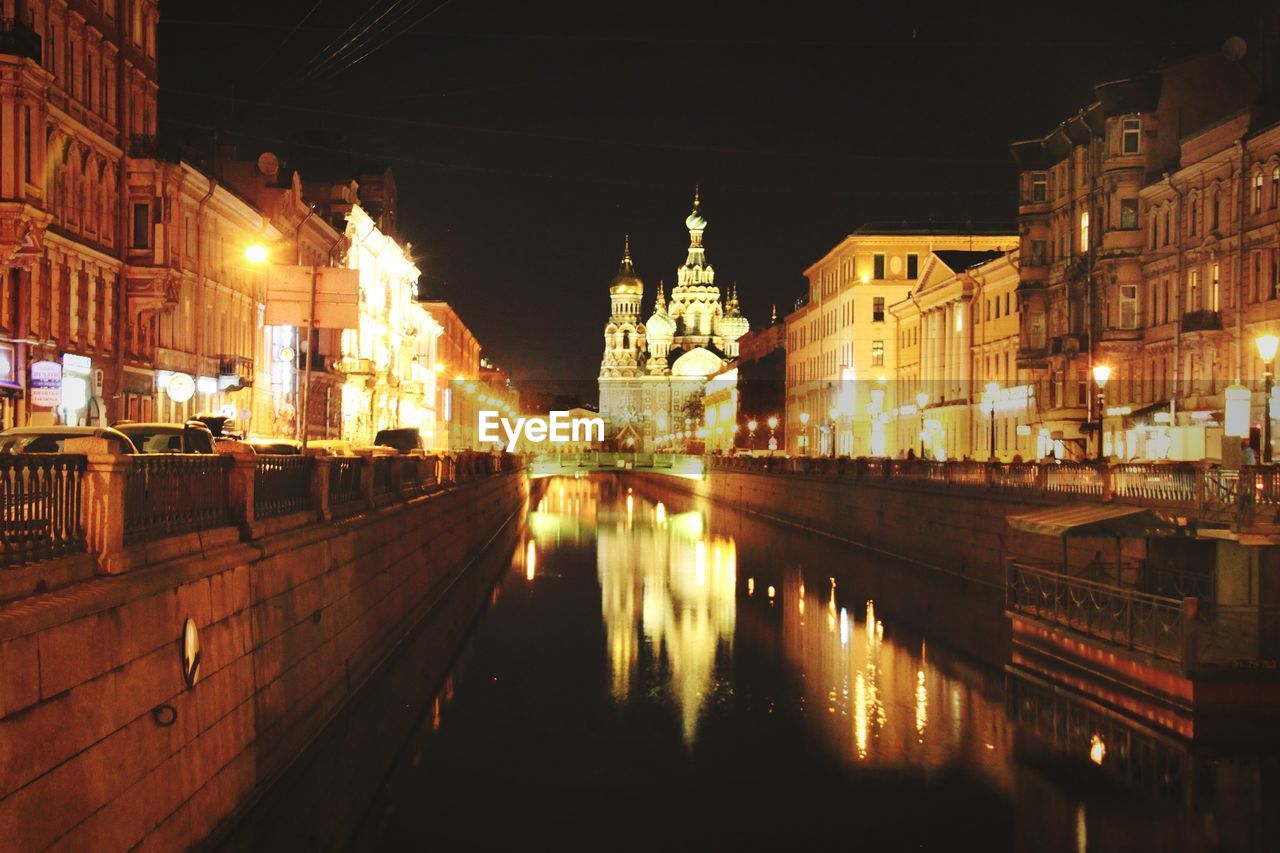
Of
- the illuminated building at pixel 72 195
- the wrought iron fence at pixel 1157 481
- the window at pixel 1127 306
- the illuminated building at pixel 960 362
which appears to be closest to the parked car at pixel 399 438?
the illuminated building at pixel 72 195

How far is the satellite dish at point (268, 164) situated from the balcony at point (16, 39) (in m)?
28.6

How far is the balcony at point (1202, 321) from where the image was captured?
49.3 m

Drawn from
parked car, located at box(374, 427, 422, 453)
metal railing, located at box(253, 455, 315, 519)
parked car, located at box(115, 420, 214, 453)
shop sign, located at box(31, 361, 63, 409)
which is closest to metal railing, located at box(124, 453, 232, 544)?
metal railing, located at box(253, 455, 315, 519)

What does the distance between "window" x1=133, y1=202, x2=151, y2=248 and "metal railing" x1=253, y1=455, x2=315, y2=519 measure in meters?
25.7

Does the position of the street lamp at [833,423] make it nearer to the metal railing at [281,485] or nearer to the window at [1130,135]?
the window at [1130,135]

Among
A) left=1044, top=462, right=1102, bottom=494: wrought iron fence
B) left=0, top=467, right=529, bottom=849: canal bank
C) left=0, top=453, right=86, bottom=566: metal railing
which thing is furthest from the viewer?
left=1044, top=462, right=1102, bottom=494: wrought iron fence

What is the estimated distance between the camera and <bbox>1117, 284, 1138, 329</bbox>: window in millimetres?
58531

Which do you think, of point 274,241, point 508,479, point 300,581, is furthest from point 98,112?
point 508,479

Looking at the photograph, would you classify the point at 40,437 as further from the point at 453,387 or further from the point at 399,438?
the point at 453,387

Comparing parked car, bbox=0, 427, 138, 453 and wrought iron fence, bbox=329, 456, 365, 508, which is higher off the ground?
parked car, bbox=0, 427, 138, 453

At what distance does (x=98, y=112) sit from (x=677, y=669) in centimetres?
2354

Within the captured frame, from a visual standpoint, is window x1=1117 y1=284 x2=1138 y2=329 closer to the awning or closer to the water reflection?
the water reflection

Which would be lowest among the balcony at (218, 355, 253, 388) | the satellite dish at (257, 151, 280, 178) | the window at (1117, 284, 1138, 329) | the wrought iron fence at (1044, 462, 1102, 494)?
the wrought iron fence at (1044, 462, 1102, 494)

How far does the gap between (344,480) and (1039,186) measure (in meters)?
50.5
